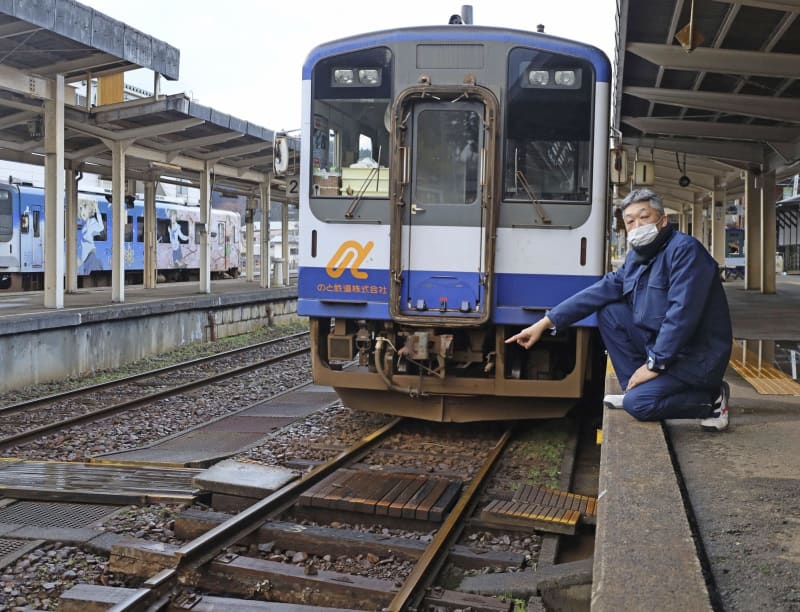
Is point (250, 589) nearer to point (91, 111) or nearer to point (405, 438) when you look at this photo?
point (405, 438)

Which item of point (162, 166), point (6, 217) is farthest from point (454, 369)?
point (6, 217)

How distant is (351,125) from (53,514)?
378 centimetres

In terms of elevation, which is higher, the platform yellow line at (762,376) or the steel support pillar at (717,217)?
the steel support pillar at (717,217)

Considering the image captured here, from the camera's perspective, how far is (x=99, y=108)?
48.6 feet

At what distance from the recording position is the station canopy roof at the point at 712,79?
415 inches

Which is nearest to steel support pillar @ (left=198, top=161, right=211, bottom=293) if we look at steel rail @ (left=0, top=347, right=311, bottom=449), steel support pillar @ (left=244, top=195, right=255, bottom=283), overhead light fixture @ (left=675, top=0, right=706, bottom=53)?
steel support pillar @ (left=244, top=195, right=255, bottom=283)

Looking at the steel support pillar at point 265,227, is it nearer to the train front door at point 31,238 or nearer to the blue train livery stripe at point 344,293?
the train front door at point 31,238

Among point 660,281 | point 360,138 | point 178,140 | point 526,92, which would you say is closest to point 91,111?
point 178,140

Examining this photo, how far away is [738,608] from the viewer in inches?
102

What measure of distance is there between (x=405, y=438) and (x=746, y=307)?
383 inches

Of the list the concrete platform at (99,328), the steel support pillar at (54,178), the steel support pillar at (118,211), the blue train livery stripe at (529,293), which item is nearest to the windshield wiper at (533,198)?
the blue train livery stripe at (529,293)

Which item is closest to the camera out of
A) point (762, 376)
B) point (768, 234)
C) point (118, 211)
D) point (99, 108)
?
point (762, 376)

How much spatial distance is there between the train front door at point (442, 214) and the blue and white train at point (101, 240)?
1295 cm

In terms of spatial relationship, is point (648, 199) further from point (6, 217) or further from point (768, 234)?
point (6, 217)
